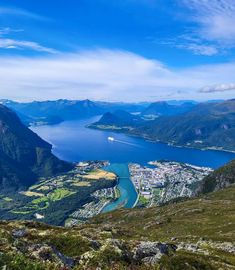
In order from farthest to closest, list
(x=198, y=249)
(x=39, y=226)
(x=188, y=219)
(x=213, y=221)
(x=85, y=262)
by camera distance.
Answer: (x=188, y=219), (x=213, y=221), (x=39, y=226), (x=198, y=249), (x=85, y=262)

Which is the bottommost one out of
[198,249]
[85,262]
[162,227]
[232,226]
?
[162,227]

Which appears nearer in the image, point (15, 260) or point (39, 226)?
point (15, 260)

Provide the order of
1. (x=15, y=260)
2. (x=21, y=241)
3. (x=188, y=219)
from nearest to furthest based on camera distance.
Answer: (x=15, y=260) → (x=21, y=241) → (x=188, y=219)

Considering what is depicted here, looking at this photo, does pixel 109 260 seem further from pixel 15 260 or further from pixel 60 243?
pixel 15 260

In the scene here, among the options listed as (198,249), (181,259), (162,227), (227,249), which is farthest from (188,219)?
(181,259)

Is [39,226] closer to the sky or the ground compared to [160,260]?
closer to the ground

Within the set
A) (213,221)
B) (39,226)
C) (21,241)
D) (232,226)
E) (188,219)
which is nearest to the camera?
(21,241)

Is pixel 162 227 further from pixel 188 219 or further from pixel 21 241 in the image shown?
pixel 21 241

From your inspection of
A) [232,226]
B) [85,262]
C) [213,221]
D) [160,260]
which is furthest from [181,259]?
[213,221]

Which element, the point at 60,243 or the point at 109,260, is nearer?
the point at 109,260
